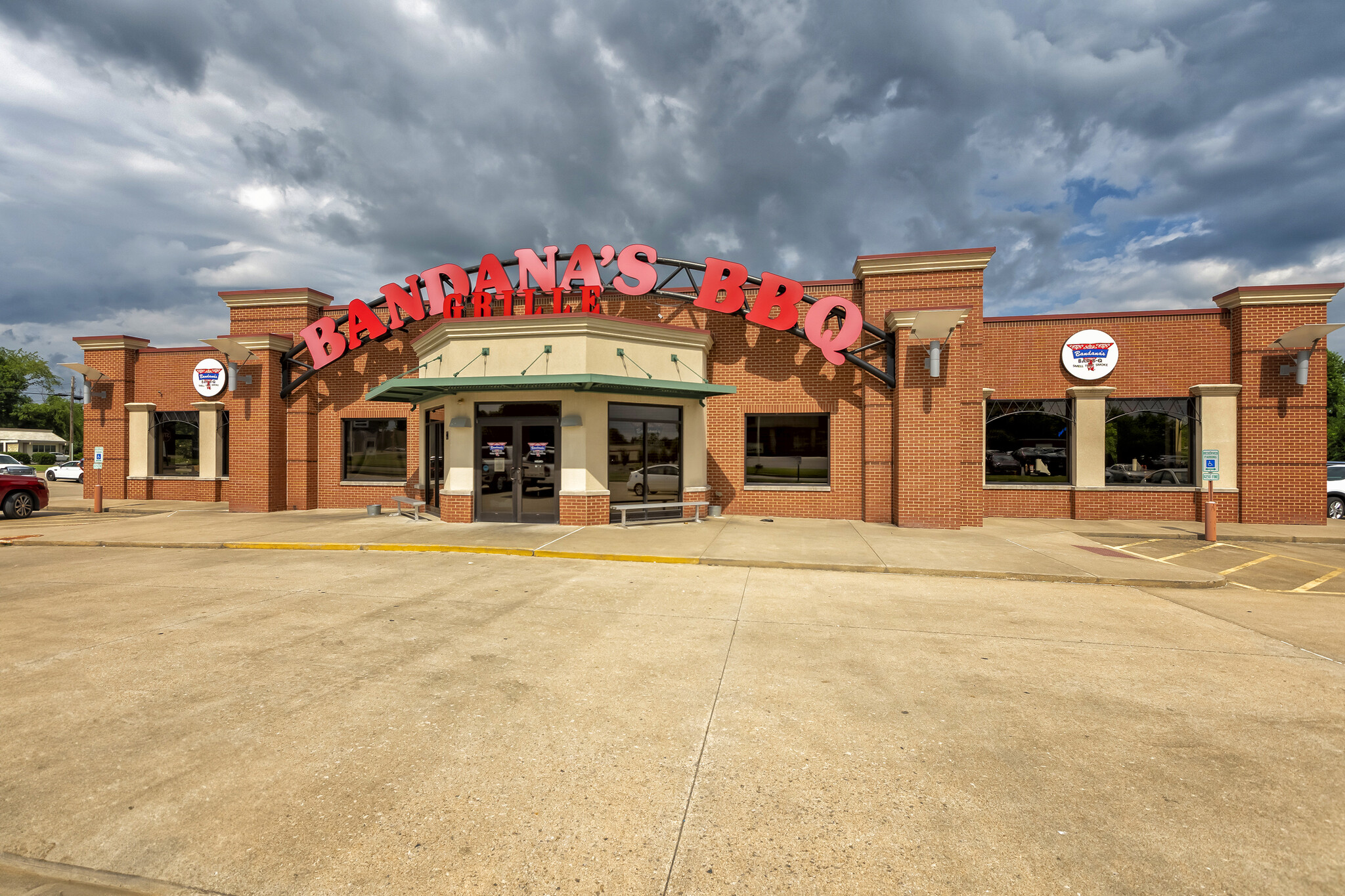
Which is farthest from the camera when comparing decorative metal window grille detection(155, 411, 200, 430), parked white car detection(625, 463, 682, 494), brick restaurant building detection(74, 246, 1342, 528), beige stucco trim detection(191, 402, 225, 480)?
decorative metal window grille detection(155, 411, 200, 430)

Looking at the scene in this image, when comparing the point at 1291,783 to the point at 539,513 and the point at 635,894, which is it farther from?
the point at 539,513

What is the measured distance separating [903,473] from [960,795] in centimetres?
1194

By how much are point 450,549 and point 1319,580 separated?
1513 cm

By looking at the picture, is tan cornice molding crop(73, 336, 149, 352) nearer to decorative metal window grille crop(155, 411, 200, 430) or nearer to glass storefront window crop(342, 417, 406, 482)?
decorative metal window grille crop(155, 411, 200, 430)

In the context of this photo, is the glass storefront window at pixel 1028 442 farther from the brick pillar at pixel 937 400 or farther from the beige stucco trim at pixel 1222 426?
the beige stucco trim at pixel 1222 426

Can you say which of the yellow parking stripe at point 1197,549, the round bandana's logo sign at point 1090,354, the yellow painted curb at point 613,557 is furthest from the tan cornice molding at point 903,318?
the yellow painted curb at point 613,557

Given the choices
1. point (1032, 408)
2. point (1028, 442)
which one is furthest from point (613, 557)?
point (1032, 408)

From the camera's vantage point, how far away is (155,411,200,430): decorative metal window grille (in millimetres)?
21625

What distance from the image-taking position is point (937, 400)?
14.3m

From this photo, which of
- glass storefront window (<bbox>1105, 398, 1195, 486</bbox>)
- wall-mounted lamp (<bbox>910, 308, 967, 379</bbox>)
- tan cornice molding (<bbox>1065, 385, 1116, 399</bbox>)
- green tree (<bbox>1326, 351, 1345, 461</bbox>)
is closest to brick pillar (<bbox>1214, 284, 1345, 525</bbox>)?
glass storefront window (<bbox>1105, 398, 1195, 486</bbox>)

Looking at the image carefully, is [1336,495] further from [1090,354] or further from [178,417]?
[178,417]

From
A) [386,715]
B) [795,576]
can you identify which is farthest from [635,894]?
[795,576]

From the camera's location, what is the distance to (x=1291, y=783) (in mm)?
3555

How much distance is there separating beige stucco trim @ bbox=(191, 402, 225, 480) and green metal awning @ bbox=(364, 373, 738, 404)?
A: 36.5 feet
